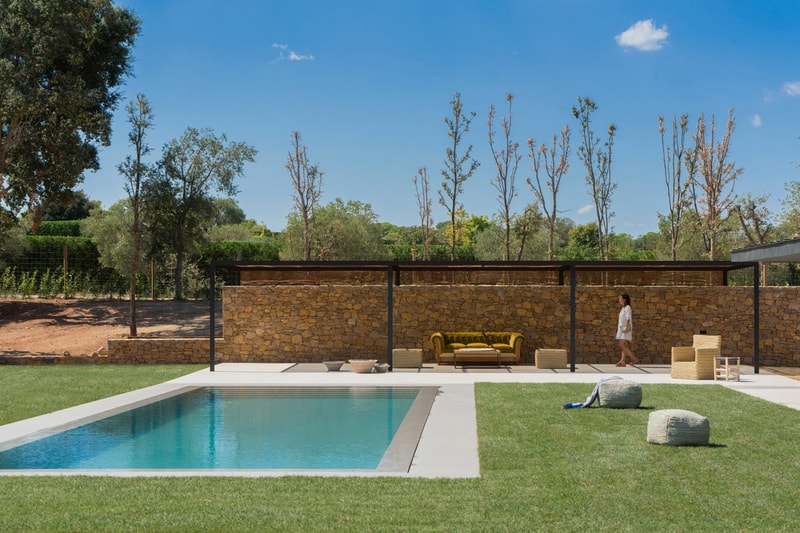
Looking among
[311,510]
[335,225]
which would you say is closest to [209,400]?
[311,510]

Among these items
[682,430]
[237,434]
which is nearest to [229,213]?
[237,434]

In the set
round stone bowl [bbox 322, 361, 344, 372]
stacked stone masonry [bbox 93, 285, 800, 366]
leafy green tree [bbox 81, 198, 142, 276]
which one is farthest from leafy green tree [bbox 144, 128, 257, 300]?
round stone bowl [bbox 322, 361, 344, 372]

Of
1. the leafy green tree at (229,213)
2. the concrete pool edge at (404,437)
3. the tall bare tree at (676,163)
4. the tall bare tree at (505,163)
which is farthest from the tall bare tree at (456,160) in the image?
the leafy green tree at (229,213)

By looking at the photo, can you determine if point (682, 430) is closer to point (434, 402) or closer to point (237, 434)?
point (434, 402)

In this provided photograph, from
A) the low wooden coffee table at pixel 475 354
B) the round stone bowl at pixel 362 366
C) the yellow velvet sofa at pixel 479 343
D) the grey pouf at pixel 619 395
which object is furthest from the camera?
the yellow velvet sofa at pixel 479 343

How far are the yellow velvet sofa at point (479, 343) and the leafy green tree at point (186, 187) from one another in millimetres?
12916

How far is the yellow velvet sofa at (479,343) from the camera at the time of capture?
17375mm

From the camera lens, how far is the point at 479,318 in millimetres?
18375

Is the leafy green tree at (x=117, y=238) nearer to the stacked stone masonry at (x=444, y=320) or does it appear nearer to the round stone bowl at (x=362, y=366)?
the stacked stone masonry at (x=444, y=320)

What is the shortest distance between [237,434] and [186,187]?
1908cm

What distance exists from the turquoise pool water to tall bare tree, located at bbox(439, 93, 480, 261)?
17038 millimetres

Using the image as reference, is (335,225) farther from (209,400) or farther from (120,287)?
(209,400)

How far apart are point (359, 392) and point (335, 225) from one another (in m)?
20.2

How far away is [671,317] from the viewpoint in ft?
59.3
